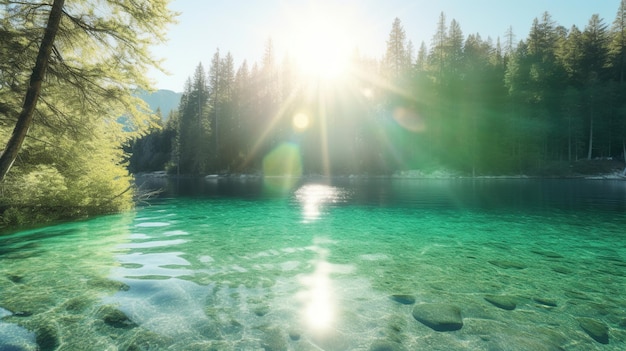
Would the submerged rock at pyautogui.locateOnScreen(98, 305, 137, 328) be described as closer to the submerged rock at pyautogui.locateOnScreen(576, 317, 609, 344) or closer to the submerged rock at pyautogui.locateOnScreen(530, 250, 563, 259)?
the submerged rock at pyautogui.locateOnScreen(576, 317, 609, 344)

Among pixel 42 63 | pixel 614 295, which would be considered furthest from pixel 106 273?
pixel 614 295

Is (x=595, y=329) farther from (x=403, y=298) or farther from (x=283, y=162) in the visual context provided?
(x=283, y=162)

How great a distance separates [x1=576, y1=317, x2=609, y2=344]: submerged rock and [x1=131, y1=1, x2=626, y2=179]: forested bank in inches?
1946

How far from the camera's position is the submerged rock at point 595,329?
3809mm

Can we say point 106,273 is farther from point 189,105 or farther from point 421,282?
point 189,105

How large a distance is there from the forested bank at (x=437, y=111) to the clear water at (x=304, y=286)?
4415 centimetres

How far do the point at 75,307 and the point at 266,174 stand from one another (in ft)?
183

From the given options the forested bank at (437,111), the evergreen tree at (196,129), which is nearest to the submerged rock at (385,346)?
the forested bank at (437,111)

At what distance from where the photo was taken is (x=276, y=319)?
4312mm

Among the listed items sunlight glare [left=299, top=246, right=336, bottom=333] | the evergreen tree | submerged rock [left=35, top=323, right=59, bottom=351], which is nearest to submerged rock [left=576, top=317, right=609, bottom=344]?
sunlight glare [left=299, top=246, right=336, bottom=333]

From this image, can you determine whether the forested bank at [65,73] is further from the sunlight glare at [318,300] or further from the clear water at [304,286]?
the sunlight glare at [318,300]

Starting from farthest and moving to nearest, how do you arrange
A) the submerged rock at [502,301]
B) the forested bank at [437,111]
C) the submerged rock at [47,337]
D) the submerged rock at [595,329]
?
the forested bank at [437,111] < the submerged rock at [502,301] < the submerged rock at [595,329] < the submerged rock at [47,337]

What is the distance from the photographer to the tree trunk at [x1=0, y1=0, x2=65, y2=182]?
6.97m

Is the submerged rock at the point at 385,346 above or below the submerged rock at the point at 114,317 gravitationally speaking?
below
